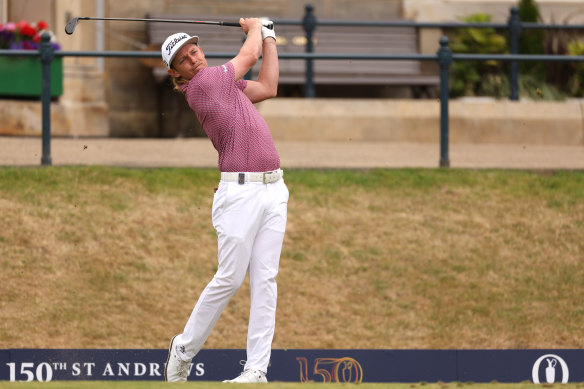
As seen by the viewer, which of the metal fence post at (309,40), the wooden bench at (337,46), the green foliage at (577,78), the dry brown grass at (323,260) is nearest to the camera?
the dry brown grass at (323,260)

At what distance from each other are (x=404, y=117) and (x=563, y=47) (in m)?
3.36

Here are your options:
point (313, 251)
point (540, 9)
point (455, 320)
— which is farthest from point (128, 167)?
point (540, 9)

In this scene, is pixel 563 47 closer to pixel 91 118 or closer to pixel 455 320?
pixel 91 118

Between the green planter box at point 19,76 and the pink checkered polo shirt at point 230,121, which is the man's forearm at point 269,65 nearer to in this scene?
the pink checkered polo shirt at point 230,121

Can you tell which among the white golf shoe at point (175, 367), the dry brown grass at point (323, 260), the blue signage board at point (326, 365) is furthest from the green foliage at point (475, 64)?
the white golf shoe at point (175, 367)

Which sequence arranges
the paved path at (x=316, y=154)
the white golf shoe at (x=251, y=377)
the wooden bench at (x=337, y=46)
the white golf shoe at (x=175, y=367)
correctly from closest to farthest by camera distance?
the white golf shoe at (x=251, y=377) < the white golf shoe at (x=175, y=367) < the paved path at (x=316, y=154) < the wooden bench at (x=337, y=46)

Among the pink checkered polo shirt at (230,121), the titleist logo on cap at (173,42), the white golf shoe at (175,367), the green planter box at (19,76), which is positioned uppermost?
the green planter box at (19,76)

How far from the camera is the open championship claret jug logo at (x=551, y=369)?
7.44m

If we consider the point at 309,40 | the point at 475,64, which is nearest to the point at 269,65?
the point at 309,40

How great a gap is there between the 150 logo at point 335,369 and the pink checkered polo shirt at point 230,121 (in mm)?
1882

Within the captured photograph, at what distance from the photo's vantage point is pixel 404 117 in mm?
13367

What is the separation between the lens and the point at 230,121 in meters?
A: 6.07

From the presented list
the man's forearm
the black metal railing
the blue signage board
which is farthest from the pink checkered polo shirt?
the black metal railing

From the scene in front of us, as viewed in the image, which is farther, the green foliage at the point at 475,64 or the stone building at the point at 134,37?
the stone building at the point at 134,37
